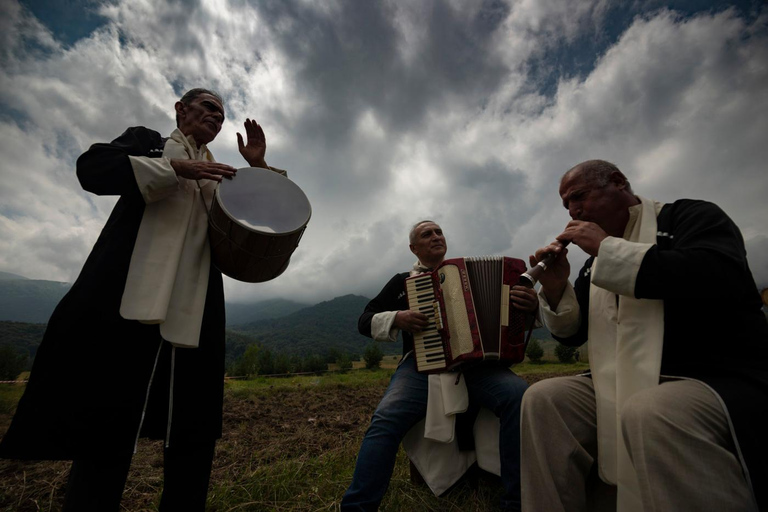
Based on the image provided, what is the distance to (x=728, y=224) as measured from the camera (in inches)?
69.6

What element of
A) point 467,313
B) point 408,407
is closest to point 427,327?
point 467,313

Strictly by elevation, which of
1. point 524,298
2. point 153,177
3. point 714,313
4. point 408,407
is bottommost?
point 408,407

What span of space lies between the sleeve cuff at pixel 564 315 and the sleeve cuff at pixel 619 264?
2.47 feet

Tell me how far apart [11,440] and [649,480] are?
250 cm

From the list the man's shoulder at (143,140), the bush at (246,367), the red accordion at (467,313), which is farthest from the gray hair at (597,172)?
the bush at (246,367)

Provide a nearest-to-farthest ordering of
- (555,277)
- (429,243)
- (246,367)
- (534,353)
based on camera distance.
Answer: (555,277)
(429,243)
(246,367)
(534,353)

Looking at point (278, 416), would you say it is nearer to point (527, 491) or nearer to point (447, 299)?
point (447, 299)

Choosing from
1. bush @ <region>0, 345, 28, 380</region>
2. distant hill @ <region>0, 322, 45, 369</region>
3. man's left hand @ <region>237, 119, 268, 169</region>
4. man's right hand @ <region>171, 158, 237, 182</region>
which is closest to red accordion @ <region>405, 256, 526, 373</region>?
man's left hand @ <region>237, 119, 268, 169</region>

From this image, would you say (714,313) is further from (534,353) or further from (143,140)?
(534,353)

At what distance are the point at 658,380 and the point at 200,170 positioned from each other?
2498 millimetres

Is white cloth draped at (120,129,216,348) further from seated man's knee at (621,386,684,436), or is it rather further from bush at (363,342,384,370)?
bush at (363,342,384,370)

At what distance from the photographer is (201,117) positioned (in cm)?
222

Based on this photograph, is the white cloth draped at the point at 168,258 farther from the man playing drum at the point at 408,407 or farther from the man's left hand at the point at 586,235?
the man's left hand at the point at 586,235

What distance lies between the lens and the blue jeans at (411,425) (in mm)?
2188
